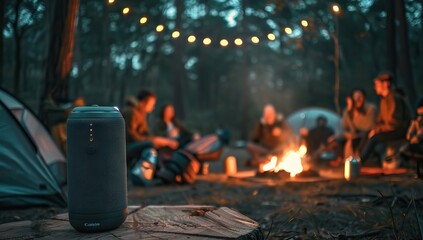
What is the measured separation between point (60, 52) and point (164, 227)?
5.37 m

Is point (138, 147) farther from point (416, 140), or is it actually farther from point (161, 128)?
point (416, 140)

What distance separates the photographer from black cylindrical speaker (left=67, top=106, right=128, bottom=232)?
81.7 inches

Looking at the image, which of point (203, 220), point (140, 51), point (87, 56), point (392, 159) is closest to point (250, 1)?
point (140, 51)

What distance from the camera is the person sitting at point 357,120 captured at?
852cm

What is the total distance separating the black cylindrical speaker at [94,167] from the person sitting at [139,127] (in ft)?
15.5

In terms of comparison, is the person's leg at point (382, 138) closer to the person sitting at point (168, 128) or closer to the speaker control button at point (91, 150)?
the person sitting at point (168, 128)

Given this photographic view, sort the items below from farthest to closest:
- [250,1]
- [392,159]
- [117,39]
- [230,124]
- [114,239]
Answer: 1. [230,124]
2. [117,39]
3. [250,1]
4. [392,159]
5. [114,239]

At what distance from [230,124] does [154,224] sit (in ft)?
81.4

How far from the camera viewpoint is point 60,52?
6883 mm

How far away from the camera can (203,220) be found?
7.89 ft

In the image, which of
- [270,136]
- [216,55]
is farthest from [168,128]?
[216,55]

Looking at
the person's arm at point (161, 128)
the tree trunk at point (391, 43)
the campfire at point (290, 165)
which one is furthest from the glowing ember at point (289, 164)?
the tree trunk at point (391, 43)

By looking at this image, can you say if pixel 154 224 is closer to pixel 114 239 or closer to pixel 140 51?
pixel 114 239

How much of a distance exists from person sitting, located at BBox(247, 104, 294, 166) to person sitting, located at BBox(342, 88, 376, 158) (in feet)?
4.32
